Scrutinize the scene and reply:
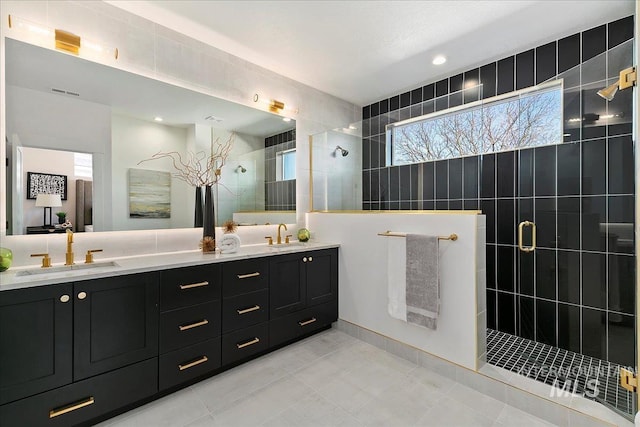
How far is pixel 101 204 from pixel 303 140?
6.82 ft

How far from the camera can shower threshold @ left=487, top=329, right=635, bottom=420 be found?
155 cm

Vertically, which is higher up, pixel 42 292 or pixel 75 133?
pixel 75 133

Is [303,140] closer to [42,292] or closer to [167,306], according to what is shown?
[167,306]

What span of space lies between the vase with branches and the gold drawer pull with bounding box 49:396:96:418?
43.8 inches

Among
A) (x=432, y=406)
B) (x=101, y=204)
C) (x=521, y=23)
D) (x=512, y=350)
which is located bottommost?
(x=432, y=406)

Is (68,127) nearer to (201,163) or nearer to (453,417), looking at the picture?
(201,163)

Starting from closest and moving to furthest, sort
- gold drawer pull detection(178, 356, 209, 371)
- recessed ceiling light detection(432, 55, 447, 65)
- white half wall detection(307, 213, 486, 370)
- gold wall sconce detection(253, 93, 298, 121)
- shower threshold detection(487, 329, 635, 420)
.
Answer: shower threshold detection(487, 329, 635, 420) < gold drawer pull detection(178, 356, 209, 371) < white half wall detection(307, 213, 486, 370) < recessed ceiling light detection(432, 55, 447, 65) < gold wall sconce detection(253, 93, 298, 121)

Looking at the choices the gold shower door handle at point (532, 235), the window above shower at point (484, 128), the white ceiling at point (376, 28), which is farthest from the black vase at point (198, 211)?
the gold shower door handle at point (532, 235)

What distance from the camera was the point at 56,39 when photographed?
72.9 inches

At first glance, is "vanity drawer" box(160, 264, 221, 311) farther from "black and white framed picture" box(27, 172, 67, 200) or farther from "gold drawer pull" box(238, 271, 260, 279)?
"black and white framed picture" box(27, 172, 67, 200)

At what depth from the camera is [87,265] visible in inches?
74.8

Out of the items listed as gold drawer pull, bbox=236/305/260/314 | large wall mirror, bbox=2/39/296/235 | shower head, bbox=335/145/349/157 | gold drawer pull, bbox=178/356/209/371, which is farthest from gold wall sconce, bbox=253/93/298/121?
gold drawer pull, bbox=178/356/209/371

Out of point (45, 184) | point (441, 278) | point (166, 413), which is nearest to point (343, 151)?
point (441, 278)

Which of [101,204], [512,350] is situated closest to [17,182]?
[101,204]
